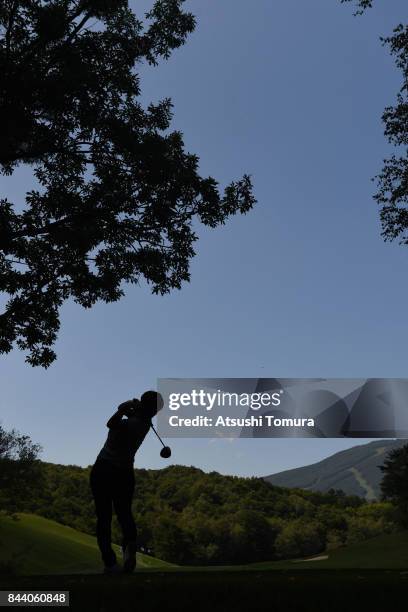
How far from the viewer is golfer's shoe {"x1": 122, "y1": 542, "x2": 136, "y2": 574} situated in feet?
27.8

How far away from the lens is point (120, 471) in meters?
8.47

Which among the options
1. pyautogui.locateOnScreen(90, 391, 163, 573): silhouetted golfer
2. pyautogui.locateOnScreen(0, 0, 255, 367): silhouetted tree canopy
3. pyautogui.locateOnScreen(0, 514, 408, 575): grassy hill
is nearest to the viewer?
pyautogui.locateOnScreen(90, 391, 163, 573): silhouetted golfer

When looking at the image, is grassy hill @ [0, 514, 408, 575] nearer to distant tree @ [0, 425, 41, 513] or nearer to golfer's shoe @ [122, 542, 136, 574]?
distant tree @ [0, 425, 41, 513]

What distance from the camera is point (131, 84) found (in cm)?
1686

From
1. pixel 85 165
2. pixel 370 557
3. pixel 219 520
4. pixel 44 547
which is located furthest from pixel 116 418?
pixel 219 520

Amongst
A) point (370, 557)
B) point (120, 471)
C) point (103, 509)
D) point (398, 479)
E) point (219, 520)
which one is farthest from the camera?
point (219, 520)

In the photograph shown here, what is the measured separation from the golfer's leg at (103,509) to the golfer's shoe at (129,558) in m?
0.21

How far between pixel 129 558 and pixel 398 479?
1583 inches

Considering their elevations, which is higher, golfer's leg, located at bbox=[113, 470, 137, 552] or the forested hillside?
golfer's leg, located at bbox=[113, 470, 137, 552]

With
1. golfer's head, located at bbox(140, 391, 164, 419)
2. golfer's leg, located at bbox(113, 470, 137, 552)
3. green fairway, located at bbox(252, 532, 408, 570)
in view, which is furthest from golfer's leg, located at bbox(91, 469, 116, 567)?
green fairway, located at bbox(252, 532, 408, 570)

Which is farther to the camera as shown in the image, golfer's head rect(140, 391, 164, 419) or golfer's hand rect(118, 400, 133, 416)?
golfer's head rect(140, 391, 164, 419)

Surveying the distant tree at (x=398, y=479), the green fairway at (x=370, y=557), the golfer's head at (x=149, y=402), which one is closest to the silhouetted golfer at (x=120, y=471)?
the golfer's head at (x=149, y=402)

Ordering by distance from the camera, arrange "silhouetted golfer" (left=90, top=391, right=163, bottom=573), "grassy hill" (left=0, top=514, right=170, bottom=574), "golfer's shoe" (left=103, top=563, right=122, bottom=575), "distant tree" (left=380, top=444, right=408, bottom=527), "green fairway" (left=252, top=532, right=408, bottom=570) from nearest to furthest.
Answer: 1. "silhouetted golfer" (left=90, top=391, right=163, bottom=573)
2. "golfer's shoe" (left=103, top=563, right=122, bottom=575)
3. "green fairway" (left=252, top=532, right=408, bottom=570)
4. "distant tree" (left=380, top=444, right=408, bottom=527)
5. "grassy hill" (left=0, top=514, right=170, bottom=574)

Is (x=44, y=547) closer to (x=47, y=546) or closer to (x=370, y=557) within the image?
(x=47, y=546)
